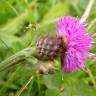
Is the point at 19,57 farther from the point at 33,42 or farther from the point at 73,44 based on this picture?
the point at 73,44

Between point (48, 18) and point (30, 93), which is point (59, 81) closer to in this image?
point (30, 93)

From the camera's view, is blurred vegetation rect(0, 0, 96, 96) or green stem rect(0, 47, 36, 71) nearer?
green stem rect(0, 47, 36, 71)

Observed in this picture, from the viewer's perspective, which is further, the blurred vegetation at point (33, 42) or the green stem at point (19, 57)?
the blurred vegetation at point (33, 42)

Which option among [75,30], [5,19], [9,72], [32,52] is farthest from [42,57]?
[5,19]

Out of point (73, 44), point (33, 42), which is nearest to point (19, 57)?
point (33, 42)
